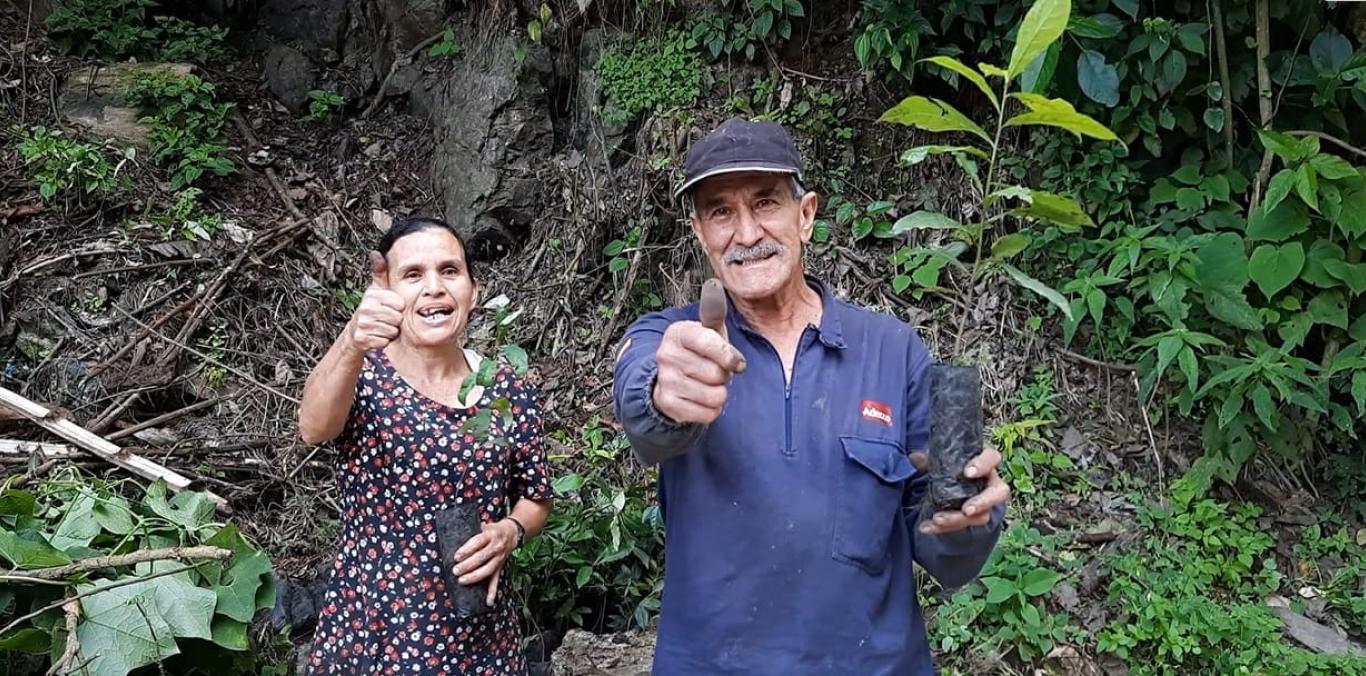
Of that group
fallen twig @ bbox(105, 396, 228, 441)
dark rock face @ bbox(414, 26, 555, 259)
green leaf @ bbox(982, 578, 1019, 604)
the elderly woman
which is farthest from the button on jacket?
dark rock face @ bbox(414, 26, 555, 259)

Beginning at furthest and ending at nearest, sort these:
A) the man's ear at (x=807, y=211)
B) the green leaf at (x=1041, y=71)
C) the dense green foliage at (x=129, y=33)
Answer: the dense green foliage at (x=129, y=33) < the green leaf at (x=1041, y=71) < the man's ear at (x=807, y=211)

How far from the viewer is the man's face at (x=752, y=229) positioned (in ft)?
6.02

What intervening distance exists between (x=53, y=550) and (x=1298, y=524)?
4.12 meters

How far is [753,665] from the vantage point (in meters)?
1.75

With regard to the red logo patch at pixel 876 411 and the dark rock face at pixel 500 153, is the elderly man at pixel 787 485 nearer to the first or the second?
the red logo patch at pixel 876 411

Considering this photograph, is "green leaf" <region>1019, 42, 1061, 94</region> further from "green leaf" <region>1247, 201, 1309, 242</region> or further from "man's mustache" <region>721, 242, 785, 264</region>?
"man's mustache" <region>721, 242, 785, 264</region>

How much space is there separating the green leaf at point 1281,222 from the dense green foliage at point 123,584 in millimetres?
3578

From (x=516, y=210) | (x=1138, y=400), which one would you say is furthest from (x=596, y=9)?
(x=1138, y=400)

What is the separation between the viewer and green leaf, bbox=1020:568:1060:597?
3.31 m

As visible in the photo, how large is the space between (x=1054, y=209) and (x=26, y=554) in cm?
249

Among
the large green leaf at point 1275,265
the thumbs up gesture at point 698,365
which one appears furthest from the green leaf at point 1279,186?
the thumbs up gesture at point 698,365

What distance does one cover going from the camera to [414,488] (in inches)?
87.6

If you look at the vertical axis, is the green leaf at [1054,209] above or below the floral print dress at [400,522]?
above

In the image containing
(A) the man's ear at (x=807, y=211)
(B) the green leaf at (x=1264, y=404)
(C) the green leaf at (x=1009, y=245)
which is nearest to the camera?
(C) the green leaf at (x=1009, y=245)
